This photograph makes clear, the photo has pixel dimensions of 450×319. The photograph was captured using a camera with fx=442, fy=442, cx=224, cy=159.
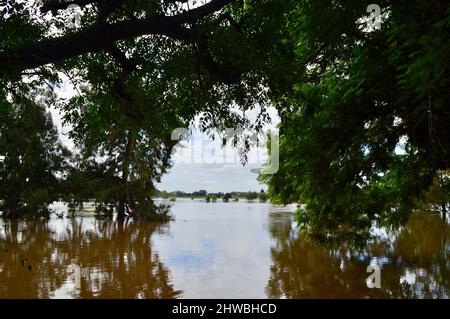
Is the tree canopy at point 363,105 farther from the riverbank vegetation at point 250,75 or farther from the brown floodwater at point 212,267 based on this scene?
the brown floodwater at point 212,267

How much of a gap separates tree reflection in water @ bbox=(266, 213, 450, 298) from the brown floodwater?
36mm

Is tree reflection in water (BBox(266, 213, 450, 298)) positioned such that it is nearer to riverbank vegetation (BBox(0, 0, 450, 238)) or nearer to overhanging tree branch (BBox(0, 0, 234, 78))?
riverbank vegetation (BBox(0, 0, 450, 238))

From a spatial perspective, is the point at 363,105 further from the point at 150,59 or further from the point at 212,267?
the point at 212,267

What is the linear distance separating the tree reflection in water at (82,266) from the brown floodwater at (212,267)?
1.4 inches

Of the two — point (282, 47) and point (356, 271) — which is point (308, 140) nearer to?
point (282, 47)

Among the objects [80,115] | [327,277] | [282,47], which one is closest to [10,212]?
[327,277]

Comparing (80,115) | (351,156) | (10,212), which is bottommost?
(10,212)

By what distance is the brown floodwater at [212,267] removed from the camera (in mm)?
14844

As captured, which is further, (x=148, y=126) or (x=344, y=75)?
(x=344, y=75)

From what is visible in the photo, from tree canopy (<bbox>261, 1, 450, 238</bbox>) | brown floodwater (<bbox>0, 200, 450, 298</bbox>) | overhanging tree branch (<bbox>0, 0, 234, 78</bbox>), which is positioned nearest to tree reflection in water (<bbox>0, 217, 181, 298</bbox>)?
brown floodwater (<bbox>0, 200, 450, 298</bbox>)

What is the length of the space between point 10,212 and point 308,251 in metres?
34.8

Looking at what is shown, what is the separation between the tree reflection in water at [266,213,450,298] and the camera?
49.1 feet

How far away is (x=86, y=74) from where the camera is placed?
357 inches

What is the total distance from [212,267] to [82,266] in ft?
19.3
